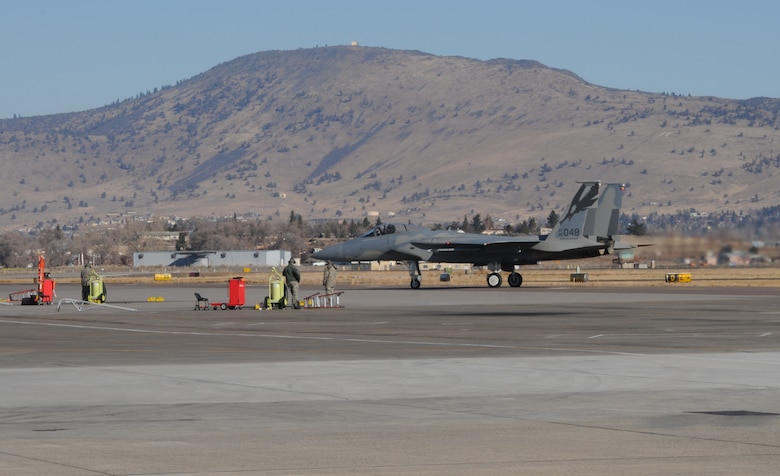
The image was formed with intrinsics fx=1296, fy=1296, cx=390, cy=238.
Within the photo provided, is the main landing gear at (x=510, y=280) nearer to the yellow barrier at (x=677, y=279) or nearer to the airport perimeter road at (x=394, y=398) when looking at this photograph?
the yellow barrier at (x=677, y=279)

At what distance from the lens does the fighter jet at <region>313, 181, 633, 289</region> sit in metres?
64.1

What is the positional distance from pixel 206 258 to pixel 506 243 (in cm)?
12717

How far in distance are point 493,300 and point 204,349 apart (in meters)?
26.2

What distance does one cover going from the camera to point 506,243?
216 feet

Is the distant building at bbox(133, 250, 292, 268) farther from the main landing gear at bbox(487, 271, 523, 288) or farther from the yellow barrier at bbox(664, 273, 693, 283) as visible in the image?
the main landing gear at bbox(487, 271, 523, 288)

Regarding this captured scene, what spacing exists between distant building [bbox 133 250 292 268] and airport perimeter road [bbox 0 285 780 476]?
144950 millimetres

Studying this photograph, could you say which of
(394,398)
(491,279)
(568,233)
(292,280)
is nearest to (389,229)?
(491,279)

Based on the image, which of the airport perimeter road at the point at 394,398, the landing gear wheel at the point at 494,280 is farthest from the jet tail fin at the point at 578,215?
the airport perimeter road at the point at 394,398

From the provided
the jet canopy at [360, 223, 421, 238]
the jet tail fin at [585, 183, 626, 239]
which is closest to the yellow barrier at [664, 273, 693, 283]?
the jet tail fin at [585, 183, 626, 239]

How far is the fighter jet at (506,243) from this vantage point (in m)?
64.1

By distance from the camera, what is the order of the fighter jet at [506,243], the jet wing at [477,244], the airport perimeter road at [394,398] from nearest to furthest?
the airport perimeter road at [394,398], the fighter jet at [506,243], the jet wing at [477,244]

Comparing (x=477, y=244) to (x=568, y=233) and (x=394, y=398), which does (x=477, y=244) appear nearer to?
(x=568, y=233)

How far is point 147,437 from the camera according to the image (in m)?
14.6

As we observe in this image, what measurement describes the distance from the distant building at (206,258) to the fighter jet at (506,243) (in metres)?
110
